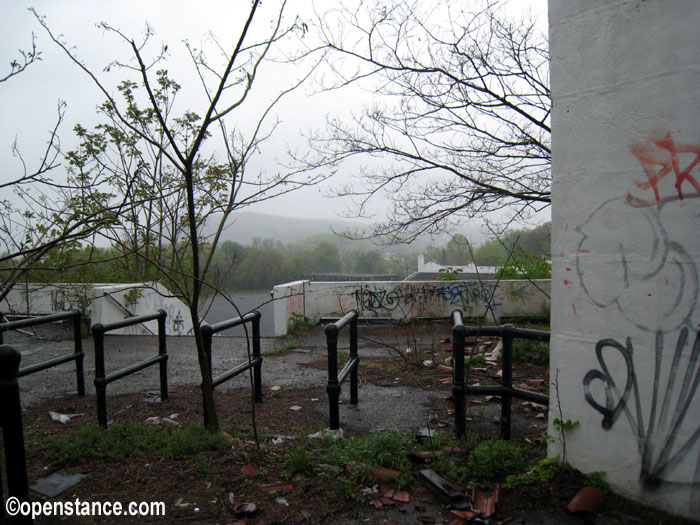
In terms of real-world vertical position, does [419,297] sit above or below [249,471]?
above

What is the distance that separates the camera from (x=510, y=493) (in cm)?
296

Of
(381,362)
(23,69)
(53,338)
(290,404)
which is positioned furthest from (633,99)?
(53,338)

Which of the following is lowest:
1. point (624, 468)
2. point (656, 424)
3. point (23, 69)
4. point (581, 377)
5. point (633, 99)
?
point (624, 468)

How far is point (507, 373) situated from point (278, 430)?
2.16 meters

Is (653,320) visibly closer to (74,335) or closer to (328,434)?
(328,434)

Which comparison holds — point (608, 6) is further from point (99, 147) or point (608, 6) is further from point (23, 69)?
point (99, 147)

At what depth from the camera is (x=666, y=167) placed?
2615 millimetres

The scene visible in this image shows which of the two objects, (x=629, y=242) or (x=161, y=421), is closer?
(x=629, y=242)

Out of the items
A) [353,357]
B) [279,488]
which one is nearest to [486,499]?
[279,488]

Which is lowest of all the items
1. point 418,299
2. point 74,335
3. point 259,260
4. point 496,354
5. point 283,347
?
point 283,347

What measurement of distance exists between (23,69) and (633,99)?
12.6 ft

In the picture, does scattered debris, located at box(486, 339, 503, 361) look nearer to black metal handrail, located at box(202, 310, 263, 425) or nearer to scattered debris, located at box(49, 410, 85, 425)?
black metal handrail, located at box(202, 310, 263, 425)

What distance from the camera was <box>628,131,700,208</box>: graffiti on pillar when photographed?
2551 mm

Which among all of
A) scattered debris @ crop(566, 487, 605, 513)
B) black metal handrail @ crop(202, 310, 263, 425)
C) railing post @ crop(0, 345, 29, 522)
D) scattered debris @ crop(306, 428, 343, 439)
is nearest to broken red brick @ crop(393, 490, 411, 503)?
scattered debris @ crop(566, 487, 605, 513)
